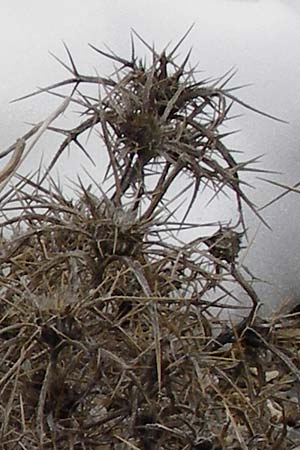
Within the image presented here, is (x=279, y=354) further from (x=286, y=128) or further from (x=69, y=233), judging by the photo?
(x=286, y=128)

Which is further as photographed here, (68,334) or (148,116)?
(148,116)

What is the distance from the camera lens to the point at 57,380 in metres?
0.73

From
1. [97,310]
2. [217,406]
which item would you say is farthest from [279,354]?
[97,310]

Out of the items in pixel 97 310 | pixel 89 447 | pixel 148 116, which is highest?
pixel 148 116

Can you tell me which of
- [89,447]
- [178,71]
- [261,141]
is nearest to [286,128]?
[261,141]

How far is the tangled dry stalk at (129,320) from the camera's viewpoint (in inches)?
26.9

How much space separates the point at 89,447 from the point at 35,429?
7 centimetres

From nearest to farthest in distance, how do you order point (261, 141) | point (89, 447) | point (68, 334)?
point (68, 334) < point (89, 447) < point (261, 141)

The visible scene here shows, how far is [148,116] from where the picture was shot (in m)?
0.78

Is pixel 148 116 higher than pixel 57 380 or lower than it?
higher

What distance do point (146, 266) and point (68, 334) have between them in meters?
0.08

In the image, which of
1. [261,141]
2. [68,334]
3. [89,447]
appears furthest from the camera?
[261,141]

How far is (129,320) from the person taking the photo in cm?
79

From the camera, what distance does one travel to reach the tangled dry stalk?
2.24ft
